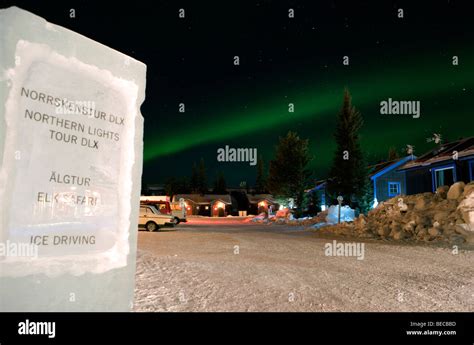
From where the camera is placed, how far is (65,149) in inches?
140

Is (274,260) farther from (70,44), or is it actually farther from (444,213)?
(444,213)

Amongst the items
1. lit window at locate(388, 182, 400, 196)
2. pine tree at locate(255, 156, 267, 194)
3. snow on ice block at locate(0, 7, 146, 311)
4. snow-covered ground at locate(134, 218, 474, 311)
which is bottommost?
snow-covered ground at locate(134, 218, 474, 311)

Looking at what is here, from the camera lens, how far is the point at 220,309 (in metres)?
5.03

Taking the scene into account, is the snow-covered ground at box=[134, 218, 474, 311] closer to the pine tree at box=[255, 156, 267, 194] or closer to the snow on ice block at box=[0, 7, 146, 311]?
the snow on ice block at box=[0, 7, 146, 311]

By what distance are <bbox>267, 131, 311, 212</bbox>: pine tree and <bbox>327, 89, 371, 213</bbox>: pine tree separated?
5.75 m

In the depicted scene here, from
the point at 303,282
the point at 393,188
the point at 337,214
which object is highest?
the point at 393,188

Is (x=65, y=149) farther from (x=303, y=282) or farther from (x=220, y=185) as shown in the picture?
(x=220, y=185)

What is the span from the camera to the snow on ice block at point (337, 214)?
27489 millimetres

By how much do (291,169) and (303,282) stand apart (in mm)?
31498

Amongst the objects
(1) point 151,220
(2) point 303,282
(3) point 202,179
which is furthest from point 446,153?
(3) point 202,179

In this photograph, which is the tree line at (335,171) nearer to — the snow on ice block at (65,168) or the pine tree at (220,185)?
the snow on ice block at (65,168)

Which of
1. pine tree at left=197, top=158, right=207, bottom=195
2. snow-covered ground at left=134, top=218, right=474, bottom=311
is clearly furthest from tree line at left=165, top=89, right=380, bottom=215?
pine tree at left=197, top=158, right=207, bottom=195

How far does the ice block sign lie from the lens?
3264mm

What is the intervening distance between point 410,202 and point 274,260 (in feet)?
39.2
